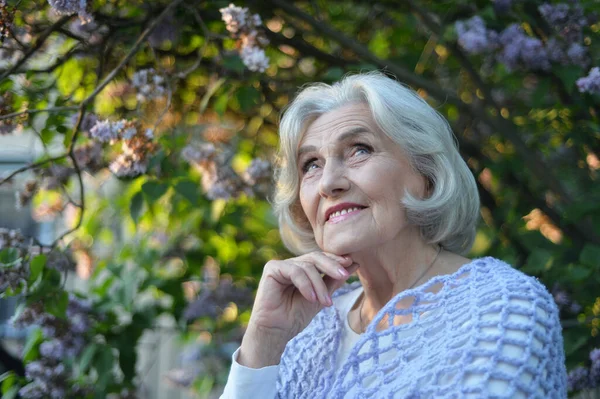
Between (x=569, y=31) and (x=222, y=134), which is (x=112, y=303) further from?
(x=569, y=31)

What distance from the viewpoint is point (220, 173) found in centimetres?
278

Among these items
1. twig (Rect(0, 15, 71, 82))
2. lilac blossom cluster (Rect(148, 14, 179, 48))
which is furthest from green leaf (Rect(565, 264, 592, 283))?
twig (Rect(0, 15, 71, 82))

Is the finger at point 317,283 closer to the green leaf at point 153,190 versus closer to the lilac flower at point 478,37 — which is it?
the green leaf at point 153,190

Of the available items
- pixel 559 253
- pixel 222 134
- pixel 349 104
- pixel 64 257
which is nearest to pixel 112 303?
pixel 64 257

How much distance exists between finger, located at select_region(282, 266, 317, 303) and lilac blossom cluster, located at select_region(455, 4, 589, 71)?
1204 millimetres

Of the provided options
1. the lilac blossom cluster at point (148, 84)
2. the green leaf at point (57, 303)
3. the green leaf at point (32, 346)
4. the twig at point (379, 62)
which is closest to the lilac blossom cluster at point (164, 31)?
the lilac blossom cluster at point (148, 84)

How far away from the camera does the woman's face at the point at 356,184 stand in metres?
2.00

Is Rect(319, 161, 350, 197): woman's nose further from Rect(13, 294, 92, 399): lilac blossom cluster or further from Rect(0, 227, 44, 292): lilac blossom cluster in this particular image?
Rect(13, 294, 92, 399): lilac blossom cluster

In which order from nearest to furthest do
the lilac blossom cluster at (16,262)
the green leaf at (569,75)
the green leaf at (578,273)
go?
the lilac blossom cluster at (16,262)
the green leaf at (578,273)
the green leaf at (569,75)

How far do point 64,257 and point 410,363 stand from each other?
4.24ft

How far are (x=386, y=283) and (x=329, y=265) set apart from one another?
296 mm

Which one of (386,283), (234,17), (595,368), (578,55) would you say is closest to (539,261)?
(595,368)

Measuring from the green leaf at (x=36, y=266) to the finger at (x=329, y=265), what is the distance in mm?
887

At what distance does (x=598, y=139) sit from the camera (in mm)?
2770
